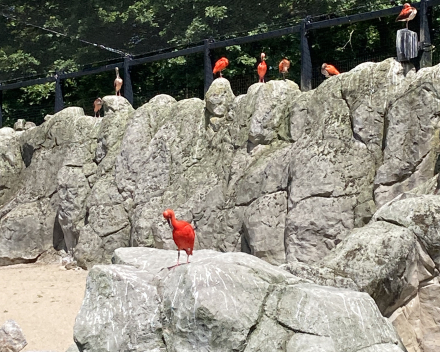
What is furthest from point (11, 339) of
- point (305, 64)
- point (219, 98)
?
point (305, 64)

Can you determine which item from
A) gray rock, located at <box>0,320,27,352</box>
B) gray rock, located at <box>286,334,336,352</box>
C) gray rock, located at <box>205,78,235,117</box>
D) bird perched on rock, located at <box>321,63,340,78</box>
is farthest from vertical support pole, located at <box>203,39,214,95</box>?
gray rock, located at <box>286,334,336,352</box>

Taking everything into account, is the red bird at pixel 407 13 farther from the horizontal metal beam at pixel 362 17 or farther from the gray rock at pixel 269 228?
the gray rock at pixel 269 228

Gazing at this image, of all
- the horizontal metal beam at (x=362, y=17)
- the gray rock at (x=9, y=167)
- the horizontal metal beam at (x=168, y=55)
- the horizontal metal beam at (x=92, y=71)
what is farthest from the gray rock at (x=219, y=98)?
the gray rock at (x=9, y=167)

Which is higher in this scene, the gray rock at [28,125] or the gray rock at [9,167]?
the gray rock at [28,125]

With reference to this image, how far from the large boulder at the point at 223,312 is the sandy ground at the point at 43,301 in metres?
3.48

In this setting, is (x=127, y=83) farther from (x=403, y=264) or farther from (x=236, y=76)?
(x=403, y=264)

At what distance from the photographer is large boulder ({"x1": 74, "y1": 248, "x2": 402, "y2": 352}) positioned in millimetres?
7070

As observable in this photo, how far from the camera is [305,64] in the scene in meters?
13.4

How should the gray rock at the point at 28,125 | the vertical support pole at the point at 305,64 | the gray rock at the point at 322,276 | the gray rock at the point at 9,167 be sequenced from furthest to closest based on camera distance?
the gray rock at the point at 28,125 < the gray rock at the point at 9,167 < the vertical support pole at the point at 305,64 < the gray rock at the point at 322,276

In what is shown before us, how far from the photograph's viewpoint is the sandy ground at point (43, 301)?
1132cm

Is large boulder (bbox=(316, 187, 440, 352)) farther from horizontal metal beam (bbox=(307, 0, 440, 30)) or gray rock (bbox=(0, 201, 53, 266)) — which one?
gray rock (bbox=(0, 201, 53, 266))

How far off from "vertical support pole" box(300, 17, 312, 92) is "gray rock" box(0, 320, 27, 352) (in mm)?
5554

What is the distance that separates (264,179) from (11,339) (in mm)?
3979

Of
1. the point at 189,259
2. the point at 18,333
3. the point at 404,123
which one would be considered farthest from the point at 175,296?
the point at 404,123
